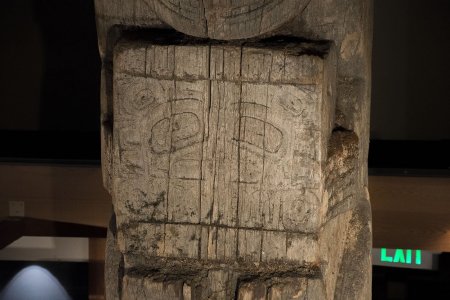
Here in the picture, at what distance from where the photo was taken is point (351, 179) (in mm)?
2369

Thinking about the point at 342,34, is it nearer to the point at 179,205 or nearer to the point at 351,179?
the point at 351,179

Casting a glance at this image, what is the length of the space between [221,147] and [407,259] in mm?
1969

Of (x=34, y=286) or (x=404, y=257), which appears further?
(x=34, y=286)

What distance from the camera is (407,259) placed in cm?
381

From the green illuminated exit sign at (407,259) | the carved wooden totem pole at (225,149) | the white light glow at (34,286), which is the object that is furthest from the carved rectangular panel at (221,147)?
the white light glow at (34,286)

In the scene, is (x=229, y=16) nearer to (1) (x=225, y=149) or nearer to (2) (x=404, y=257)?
(1) (x=225, y=149)

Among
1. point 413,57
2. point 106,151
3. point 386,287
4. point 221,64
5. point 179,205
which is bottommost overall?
point 386,287

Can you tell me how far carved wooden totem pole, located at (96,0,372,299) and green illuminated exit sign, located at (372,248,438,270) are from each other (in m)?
1.59

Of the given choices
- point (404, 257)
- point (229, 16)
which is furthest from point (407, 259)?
point (229, 16)

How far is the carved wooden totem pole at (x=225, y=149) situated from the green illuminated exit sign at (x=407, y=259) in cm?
159

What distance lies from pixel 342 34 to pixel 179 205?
0.73 m

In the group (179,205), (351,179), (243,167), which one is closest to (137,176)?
(179,205)

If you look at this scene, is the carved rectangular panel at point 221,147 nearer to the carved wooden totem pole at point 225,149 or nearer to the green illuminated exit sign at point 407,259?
the carved wooden totem pole at point 225,149

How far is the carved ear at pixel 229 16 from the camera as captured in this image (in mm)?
2146
